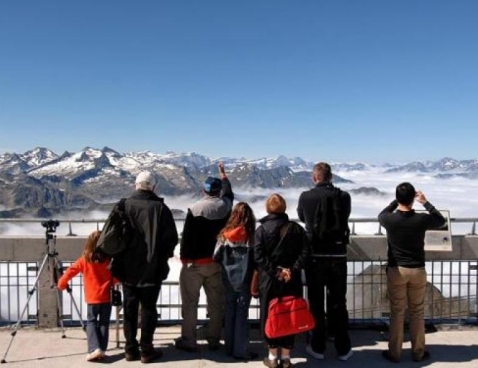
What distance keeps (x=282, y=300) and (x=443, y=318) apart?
3.47 metres

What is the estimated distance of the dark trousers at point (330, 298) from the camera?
6.16m

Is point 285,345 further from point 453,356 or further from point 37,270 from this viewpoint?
point 37,270

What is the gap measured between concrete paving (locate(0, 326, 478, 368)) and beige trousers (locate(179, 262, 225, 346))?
27 cm

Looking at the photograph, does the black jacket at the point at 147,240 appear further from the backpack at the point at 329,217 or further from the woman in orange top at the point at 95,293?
the backpack at the point at 329,217

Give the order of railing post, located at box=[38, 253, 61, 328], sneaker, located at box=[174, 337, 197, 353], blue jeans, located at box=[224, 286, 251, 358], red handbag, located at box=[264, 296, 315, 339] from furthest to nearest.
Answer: railing post, located at box=[38, 253, 61, 328] < sneaker, located at box=[174, 337, 197, 353] < blue jeans, located at box=[224, 286, 251, 358] < red handbag, located at box=[264, 296, 315, 339]

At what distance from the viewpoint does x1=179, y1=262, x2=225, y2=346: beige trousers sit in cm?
632

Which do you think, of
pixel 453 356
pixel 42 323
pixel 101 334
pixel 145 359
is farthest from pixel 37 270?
pixel 453 356

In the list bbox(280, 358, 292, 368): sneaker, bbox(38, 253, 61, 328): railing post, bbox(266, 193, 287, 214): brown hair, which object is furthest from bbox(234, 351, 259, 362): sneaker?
bbox(38, 253, 61, 328): railing post

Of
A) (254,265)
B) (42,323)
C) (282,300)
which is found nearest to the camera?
(282,300)

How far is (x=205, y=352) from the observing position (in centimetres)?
645

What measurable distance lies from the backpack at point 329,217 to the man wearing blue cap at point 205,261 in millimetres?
1160

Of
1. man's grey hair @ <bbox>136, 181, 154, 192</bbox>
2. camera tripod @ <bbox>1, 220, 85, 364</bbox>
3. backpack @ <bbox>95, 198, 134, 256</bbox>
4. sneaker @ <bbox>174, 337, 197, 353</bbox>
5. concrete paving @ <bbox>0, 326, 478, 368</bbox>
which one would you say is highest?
man's grey hair @ <bbox>136, 181, 154, 192</bbox>

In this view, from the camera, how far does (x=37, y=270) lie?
7.40m

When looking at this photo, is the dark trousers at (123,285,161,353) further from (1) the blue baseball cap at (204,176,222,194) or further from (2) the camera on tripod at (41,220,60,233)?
(2) the camera on tripod at (41,220,60,233)
